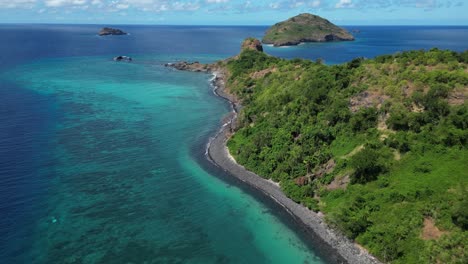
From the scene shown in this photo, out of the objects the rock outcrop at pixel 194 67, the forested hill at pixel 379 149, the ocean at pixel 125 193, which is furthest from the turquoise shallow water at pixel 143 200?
the rock outcrop at pixel 194 67

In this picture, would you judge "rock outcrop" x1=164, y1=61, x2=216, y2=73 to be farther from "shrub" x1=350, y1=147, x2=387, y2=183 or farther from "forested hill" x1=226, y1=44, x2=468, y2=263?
"shrub" x1=350, y1=147, x2=387, y2=183

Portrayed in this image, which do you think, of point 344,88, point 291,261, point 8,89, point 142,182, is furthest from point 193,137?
Result: point 8,89

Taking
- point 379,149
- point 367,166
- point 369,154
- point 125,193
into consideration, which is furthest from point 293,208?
point 125,193

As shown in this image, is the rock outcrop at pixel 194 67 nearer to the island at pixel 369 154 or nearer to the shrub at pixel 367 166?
the island at pixel 369 154

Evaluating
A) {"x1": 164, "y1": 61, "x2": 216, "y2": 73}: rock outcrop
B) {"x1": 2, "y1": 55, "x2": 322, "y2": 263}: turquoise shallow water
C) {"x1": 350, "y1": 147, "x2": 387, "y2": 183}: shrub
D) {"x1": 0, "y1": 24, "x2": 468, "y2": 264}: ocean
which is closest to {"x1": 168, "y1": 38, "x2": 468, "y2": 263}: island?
{"x1": 350, "y1": 147, "x2": 387, "y2": 183}: shrub

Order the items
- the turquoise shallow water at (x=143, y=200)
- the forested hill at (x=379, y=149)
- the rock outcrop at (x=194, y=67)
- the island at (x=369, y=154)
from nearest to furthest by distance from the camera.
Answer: the forested hill at (x=379, y=149) → the island at (x=369, y=154) → the turquoise shallow water at (x=143, y=200) → the rock outcrop at (x=194, y=67)

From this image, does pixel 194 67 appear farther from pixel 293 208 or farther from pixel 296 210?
pixel 296 210
